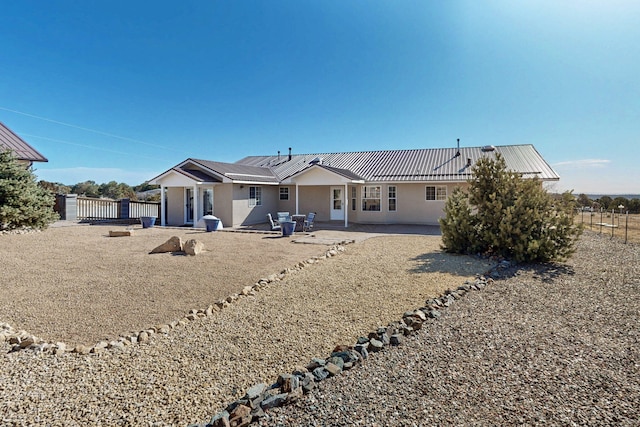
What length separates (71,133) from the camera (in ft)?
92.9

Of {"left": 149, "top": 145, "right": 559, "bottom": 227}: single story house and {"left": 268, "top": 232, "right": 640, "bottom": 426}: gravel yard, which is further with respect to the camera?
{"left": 149, "top": 145, "right": 559, "bottom": 227}: single story house

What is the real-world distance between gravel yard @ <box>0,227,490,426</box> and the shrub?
821 millimetres

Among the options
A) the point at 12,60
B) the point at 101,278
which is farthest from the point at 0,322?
the point at 12,60

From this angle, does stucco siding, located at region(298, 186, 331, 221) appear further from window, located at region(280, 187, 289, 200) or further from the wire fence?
the wire fence

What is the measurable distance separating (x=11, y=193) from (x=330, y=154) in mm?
18569

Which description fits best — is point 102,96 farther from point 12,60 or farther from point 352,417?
point 352,417

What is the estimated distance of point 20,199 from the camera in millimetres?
13789

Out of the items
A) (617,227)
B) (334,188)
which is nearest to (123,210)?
(334,188)

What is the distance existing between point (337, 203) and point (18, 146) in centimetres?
1805

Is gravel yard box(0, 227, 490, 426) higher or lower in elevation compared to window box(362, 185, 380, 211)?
lower

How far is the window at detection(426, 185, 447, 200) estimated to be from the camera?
1867 cm

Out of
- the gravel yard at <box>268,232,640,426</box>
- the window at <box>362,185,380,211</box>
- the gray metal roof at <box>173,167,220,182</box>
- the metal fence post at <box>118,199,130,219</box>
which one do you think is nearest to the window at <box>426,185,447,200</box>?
the window at <box>362,185,380,211</box>

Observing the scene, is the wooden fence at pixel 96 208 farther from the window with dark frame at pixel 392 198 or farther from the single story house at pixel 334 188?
the window with dark frame at pixel 392 198

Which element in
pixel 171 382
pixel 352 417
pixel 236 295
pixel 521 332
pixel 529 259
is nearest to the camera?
pixel 352 417
